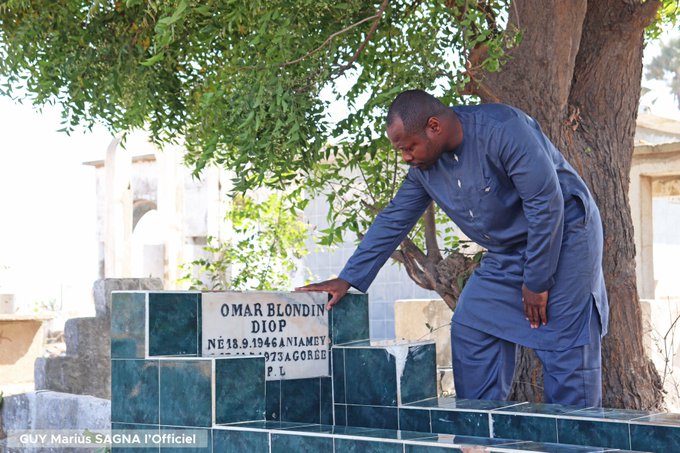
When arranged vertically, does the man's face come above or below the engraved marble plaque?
above

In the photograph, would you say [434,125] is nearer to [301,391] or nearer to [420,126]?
[420,126]

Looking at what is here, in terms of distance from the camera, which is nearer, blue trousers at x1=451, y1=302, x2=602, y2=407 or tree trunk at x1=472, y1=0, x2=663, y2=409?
blue trousers at x1=451, y1=302, x2=602, y2=407

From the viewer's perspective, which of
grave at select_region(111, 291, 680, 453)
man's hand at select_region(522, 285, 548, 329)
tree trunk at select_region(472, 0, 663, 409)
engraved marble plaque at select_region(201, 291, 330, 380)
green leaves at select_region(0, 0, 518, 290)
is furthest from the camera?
tree trunk at select_region(472, 0, 663, 409)

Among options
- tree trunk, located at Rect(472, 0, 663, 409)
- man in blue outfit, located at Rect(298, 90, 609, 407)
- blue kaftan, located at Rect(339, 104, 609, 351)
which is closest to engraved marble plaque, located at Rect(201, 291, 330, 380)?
man in blue outfit, located at Rect(298, 90, 609, 407)

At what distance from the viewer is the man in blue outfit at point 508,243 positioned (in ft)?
13.0

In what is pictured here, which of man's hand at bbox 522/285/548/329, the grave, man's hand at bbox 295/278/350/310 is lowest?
the grave

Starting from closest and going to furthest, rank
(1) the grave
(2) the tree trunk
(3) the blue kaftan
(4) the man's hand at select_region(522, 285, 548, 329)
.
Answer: (1) the grave
(3) the blue kaftan
(4) the man's hand at select_region(522, 285, 548, 329)
(2) the tree trunk

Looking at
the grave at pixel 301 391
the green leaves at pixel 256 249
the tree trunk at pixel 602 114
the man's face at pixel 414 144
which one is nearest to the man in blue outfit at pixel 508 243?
the man's face at pixel 414 144

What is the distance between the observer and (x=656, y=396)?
594cm

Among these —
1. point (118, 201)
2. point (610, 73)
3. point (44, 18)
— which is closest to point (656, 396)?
point (610, 73)

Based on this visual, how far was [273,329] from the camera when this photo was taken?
4.08 meters

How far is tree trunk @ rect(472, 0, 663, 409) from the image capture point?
5.75 meters

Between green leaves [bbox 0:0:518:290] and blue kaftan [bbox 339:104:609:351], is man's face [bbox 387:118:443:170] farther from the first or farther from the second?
green leaves [bbox 0:0:518:290]

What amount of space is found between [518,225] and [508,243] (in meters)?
0.10
